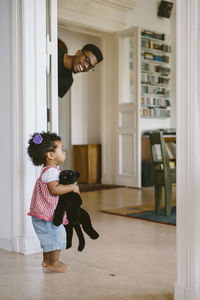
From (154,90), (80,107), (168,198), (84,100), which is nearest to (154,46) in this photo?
(154,90)

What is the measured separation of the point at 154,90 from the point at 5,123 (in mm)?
5256

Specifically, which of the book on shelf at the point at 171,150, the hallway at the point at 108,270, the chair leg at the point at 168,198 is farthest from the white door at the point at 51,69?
the book on shelf at the point at 171,150

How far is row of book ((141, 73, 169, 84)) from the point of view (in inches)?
313

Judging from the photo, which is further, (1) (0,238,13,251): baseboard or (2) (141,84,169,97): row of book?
(2) (141,84,169,97): row of book

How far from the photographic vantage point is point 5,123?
129 inches

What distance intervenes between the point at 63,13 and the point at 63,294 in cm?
514

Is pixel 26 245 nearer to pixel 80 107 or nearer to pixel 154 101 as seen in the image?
pixel 80 107

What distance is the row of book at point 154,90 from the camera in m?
7.96

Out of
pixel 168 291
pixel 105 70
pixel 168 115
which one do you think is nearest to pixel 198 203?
pixel 168 291

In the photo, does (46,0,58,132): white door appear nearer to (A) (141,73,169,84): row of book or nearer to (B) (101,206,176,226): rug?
(B) (101,206,176,226): rug

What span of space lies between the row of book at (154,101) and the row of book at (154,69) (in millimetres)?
524

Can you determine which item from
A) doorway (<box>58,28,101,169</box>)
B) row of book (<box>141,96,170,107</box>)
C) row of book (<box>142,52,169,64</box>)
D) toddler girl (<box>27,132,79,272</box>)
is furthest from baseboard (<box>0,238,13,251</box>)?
row of book (<box>142,52,169,64</box>)

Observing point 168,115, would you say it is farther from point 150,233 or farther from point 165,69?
point 150,233

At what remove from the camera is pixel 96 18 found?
275 inches
